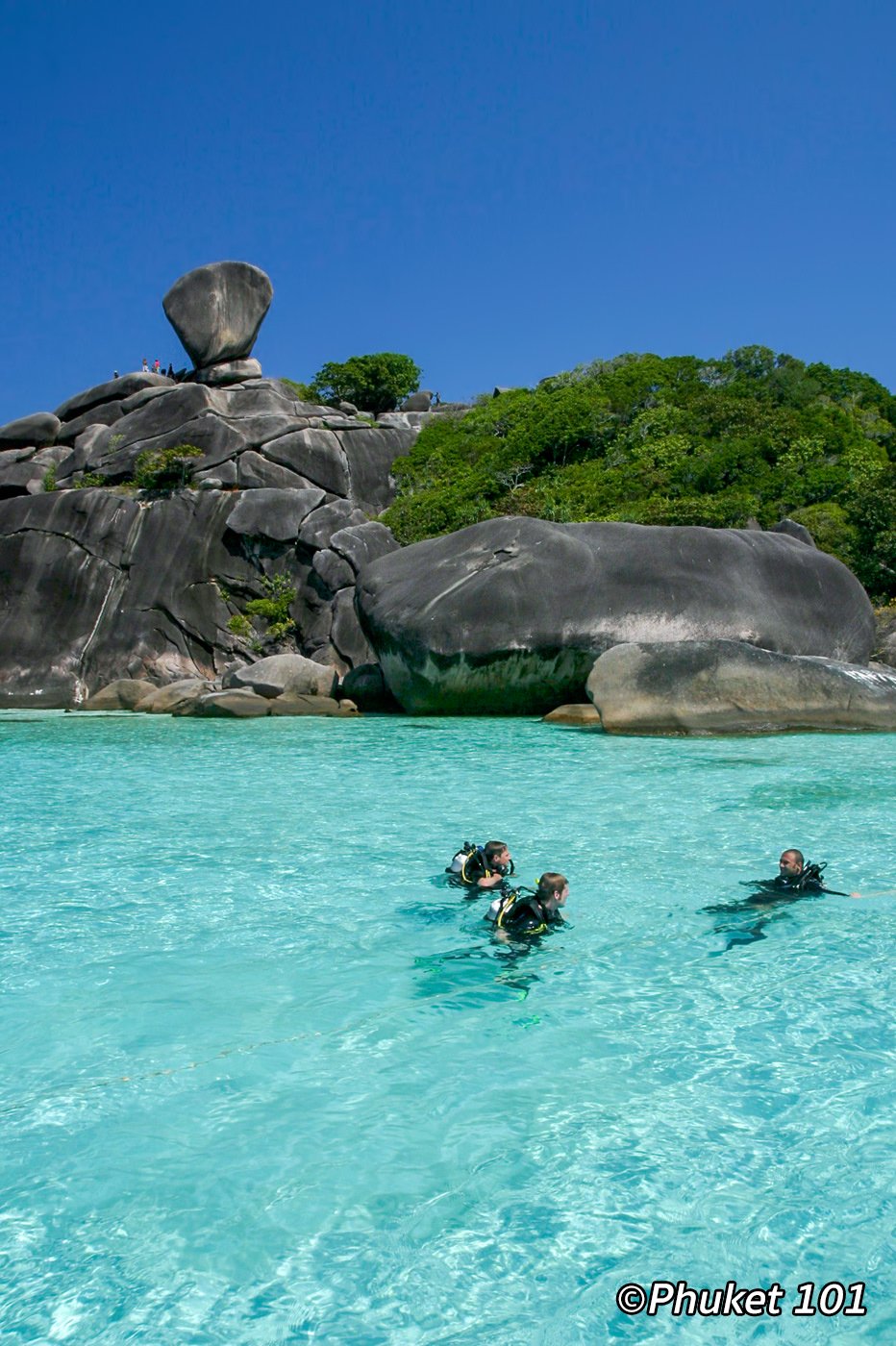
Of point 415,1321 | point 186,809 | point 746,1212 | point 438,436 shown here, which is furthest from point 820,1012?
point 438,436

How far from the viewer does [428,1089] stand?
3770 millimetres

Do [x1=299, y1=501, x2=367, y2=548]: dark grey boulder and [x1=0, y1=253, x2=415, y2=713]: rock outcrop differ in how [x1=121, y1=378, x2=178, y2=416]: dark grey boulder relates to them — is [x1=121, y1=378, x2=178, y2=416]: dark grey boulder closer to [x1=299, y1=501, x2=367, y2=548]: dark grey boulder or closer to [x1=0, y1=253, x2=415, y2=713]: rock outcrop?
[x1=0, y1=253, x2=415, y2=713]: rock outcrop

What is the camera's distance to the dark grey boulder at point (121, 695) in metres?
23.1

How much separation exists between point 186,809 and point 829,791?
547 centimetres

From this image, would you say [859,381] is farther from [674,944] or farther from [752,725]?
[674,944]

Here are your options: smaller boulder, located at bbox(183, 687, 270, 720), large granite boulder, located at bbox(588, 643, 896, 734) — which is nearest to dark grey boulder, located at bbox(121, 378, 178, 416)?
smaller boulder, located at bbox(183, 687, 270, 720)

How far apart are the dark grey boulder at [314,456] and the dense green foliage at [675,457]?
1912 mm

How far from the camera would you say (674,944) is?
5293mm

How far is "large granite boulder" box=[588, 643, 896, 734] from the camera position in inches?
534

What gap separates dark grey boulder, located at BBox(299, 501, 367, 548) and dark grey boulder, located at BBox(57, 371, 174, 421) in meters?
9.44

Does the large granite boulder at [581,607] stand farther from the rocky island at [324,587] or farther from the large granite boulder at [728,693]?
the large granite boulder at [728,693]

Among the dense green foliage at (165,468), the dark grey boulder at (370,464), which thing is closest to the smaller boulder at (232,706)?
the dense green foliage at (165,468)

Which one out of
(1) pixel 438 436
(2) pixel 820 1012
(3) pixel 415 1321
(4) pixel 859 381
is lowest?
(3) pixel 415 1321

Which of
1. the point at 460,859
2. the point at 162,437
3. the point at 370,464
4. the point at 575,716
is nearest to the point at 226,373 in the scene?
the point at 162,437
